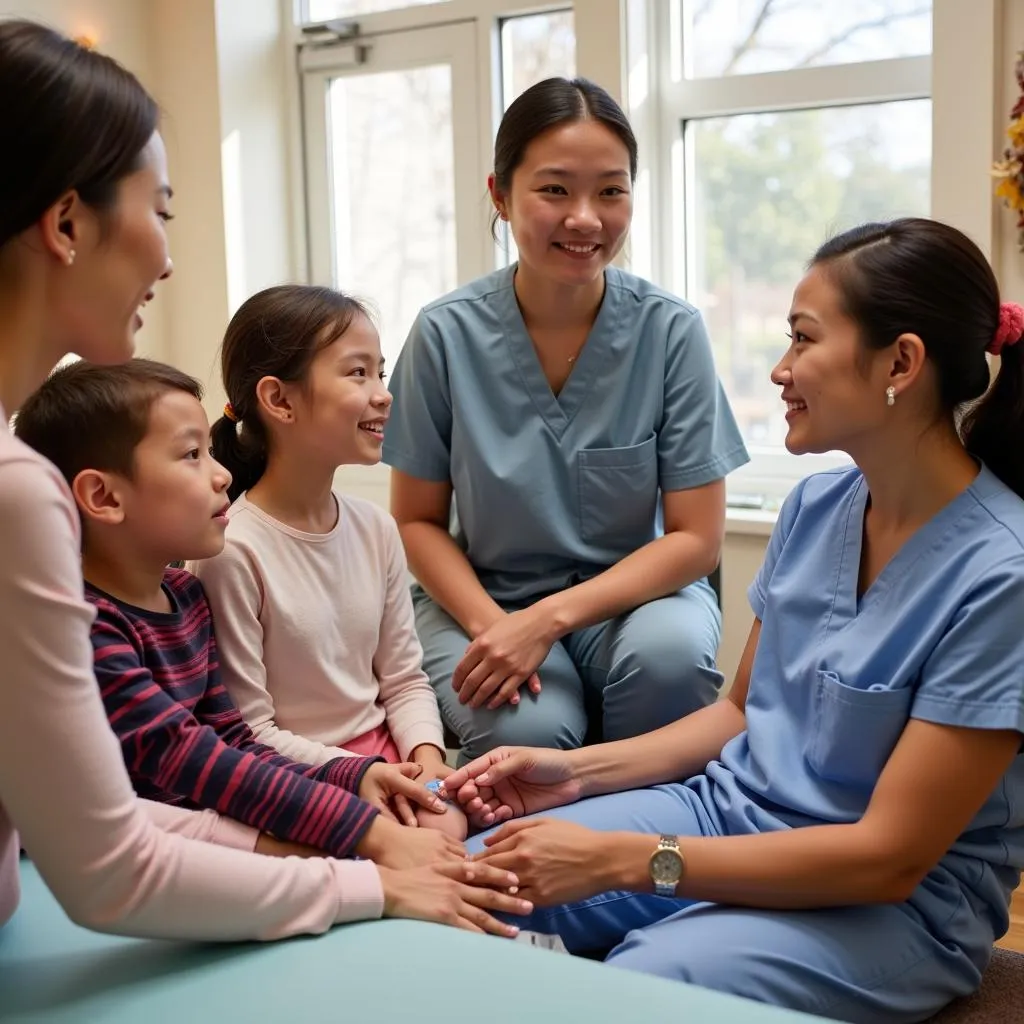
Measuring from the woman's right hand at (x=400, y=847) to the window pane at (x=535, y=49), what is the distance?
8.16 ft

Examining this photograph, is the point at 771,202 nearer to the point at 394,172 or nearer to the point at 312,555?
the point at 394,172

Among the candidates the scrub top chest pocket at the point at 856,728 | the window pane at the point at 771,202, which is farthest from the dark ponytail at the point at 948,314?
the window pane at the point at 771,202

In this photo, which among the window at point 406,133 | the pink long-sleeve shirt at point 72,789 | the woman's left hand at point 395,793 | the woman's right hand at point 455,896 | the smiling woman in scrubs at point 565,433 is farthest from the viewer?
the window at point 406,133

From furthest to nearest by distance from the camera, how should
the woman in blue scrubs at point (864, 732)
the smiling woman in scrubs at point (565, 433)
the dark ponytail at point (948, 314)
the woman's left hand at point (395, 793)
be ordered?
the smiling woman in scrubs at point (565, 433), the woman's left hand at point (395, 793), the dark ponytail at point (948, 314), the woman in blue scrubs at point (864, 732)

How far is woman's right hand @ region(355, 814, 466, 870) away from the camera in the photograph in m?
1.30

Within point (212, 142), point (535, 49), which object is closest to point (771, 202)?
point (535, 49)

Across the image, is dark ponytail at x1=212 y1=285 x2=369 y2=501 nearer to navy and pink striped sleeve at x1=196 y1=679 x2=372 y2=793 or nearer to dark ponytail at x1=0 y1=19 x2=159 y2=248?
navy and pink striped sleeve at x1=196 y1=679 x2=372 y2=793

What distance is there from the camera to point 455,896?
1201 millimetres

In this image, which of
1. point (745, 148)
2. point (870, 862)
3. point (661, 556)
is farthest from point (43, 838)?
point (745, 148)

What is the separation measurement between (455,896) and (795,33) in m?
2.46

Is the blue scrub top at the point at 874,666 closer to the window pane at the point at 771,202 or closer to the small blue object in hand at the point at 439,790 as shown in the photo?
the small blue object in hand at the point at 439,790

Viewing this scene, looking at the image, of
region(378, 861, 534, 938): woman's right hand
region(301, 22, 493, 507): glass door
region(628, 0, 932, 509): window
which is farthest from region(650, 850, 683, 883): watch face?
region(301, 22, 493, 507): glass door

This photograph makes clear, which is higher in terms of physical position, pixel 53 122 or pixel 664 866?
pixel 53 122

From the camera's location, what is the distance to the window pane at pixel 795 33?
9.56 feet
